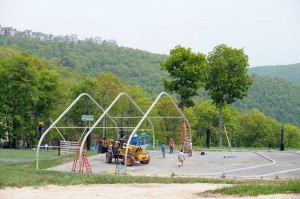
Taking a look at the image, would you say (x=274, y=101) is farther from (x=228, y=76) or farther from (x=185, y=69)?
(x=185, y=69)

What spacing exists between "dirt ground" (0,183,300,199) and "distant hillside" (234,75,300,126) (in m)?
113

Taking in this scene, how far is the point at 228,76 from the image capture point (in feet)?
177

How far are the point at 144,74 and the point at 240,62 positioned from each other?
98050 millimetres

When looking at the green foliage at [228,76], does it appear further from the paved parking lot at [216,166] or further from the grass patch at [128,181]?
the grass patch at [128,181]

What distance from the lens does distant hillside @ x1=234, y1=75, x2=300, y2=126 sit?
13500 centimetres

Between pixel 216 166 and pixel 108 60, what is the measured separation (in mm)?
136538

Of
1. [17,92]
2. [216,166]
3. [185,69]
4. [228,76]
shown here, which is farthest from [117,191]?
[17,92]

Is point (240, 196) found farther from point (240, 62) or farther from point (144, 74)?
point (144, 74)

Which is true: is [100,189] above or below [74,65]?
below

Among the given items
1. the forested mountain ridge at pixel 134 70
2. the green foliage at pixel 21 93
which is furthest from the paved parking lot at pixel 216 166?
the forested mountain ridge at pixel 134 70

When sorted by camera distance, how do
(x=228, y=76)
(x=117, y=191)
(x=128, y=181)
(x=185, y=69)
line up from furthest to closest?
1. (x=228, y=76)
2. (x=185, y=69)
3. (x=128, y=181)
4. (x=117, y=191)

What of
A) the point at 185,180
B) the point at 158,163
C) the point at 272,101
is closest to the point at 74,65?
the point at 272,101

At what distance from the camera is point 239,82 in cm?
5384

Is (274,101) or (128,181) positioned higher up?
(274,101)
